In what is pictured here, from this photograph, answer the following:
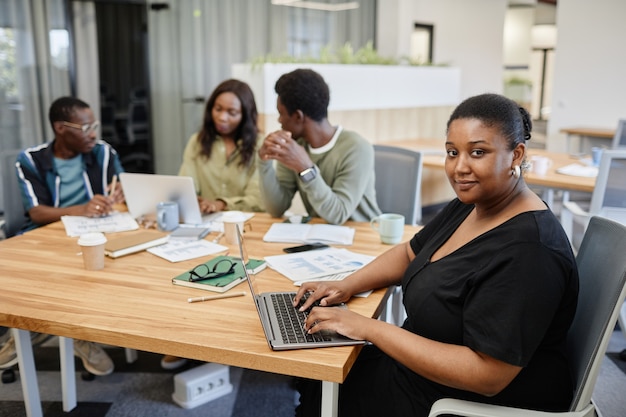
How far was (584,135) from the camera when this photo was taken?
20.3ft

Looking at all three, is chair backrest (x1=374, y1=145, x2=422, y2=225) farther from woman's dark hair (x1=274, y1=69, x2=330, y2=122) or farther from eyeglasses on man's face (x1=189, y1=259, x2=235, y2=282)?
eyeglasses on man's face (x1=189, y1=259, x2=235, y2=282)

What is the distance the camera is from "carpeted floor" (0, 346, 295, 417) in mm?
2109

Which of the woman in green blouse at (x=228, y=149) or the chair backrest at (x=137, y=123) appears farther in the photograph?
the chair backrest at (x=137, y=123)

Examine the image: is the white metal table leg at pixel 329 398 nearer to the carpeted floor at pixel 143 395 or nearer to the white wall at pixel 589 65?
the carpeted floor at pixel 143 395

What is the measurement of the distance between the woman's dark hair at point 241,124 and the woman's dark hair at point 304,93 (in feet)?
1.67

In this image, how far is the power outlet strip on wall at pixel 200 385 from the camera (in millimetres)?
2119

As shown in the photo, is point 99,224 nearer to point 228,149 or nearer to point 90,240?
point 90,240

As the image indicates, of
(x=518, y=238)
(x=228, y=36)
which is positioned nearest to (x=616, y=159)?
(x=518, y=238)

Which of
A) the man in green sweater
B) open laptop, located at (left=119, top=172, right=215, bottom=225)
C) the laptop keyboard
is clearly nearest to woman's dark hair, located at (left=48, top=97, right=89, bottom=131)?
open laptop, located at (left=119, top=172, right=215, bottom=225)

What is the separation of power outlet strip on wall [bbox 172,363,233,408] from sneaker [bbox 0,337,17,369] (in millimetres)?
695

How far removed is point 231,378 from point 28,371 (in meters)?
0.81

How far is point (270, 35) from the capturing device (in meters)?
5.86

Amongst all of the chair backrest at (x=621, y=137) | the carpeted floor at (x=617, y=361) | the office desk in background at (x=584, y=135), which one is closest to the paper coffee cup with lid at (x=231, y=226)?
the carpeted floor at (x=617, y=361)

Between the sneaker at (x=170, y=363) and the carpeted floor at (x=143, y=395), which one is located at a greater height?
the sneaker at (x=170, y=363)
